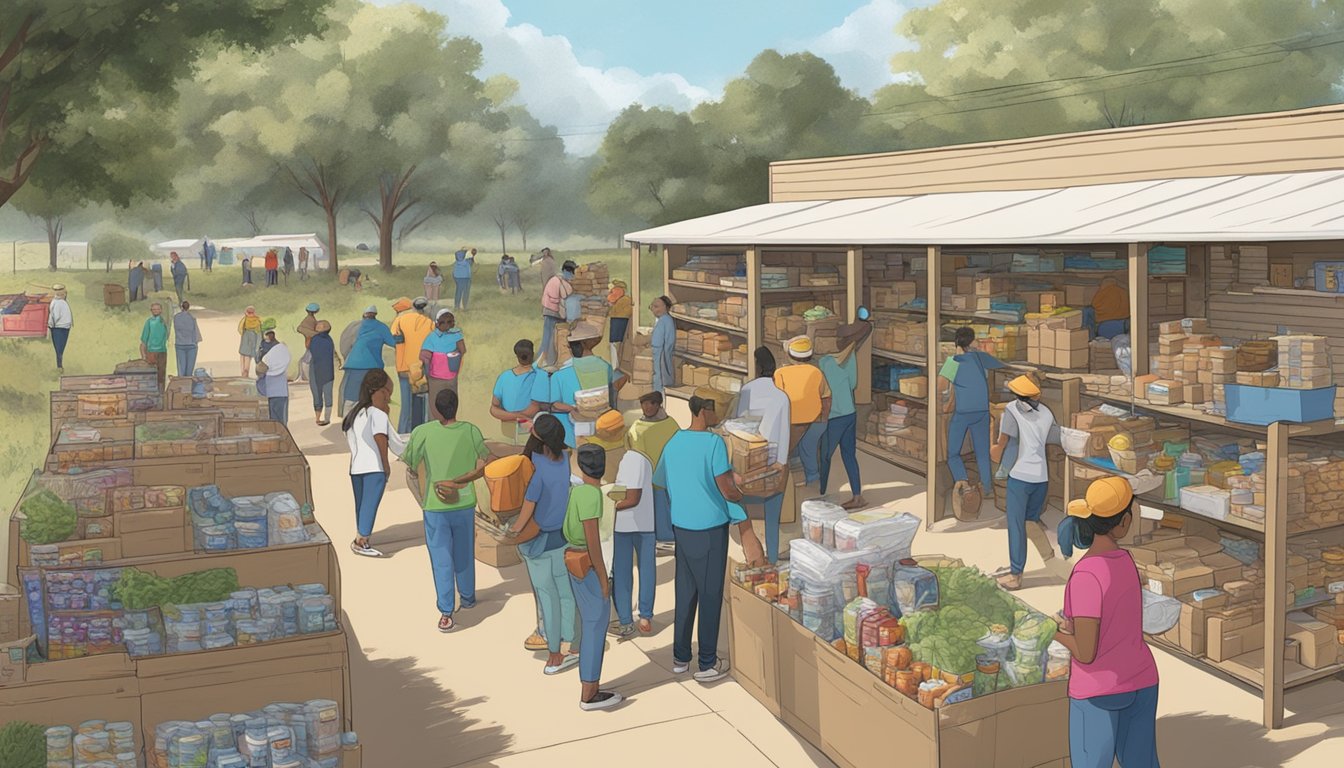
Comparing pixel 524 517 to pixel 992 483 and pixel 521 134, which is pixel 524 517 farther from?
pixel 521 134

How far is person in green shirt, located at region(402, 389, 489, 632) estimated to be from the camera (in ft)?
30.2

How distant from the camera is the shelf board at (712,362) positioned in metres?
17.5

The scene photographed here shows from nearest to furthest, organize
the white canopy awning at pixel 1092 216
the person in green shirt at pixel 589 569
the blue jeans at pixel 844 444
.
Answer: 1. the person in green shirt at pixel 589 569
2. the white canopy awning at pixel 1092 216
3. the blue jeans at pixel 844 444

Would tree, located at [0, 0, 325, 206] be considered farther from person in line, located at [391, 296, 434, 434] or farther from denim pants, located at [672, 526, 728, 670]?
denim pants, located at [672, 526, 728, 670]

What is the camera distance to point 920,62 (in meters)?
72.9

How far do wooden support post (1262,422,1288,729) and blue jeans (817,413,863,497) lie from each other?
5.17m

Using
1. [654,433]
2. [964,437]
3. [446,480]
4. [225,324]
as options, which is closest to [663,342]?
[964,437]

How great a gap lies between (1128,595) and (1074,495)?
5.26 m

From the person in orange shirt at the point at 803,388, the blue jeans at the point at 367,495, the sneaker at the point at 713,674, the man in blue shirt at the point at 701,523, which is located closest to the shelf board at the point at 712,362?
the person in orange shirt at the point at 803,388

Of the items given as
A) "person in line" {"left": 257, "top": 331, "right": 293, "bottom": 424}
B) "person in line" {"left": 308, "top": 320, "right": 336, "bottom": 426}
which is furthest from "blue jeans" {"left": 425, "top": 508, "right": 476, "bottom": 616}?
"person in line" {"left": 308, "top": 320, "right": 336, "bottom": 426}

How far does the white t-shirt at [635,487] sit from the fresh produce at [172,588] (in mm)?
2634

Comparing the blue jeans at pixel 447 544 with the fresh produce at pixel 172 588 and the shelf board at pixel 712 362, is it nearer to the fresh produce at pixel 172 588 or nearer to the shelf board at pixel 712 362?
the fresh produce at pixel 172 588

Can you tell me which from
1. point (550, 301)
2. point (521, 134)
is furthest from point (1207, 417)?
point (521, 134)

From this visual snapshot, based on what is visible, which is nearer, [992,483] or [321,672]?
[321,672]
